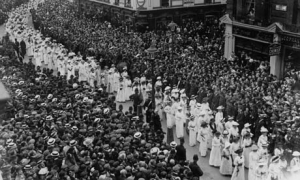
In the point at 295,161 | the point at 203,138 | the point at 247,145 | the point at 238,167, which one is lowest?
the point at 238,167

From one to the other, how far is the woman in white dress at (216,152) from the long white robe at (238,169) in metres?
1.48

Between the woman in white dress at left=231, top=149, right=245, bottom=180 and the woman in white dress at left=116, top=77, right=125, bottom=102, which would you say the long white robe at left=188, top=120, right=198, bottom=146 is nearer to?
the woman in white dress at left=231, top=149, right=245, bottom=180

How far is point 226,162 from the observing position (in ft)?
49.4

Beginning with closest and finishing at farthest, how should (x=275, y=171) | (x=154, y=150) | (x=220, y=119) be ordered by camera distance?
(x=275, y=171)
(x=154, y=150)
(x=220, y=119)

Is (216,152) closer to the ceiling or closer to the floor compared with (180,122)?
closer to the floor

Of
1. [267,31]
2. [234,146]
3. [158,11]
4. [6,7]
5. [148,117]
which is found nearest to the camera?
[234,146]

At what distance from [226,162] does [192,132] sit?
277 cm

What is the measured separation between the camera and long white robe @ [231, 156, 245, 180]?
13.9 m

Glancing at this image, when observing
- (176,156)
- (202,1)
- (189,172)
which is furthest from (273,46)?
(202,1)

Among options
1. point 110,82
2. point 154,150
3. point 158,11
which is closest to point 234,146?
point 154,150

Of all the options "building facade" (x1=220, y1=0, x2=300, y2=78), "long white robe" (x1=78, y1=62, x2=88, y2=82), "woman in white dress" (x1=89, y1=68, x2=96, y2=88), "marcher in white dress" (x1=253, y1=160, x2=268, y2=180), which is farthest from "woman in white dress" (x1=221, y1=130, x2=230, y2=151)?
"long white robe" (x1=78, y1=62, x2=88, y2=82)

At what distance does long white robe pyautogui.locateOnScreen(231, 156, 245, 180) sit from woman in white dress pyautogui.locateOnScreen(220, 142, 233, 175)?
2.16ft

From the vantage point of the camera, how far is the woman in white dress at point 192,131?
1747cm

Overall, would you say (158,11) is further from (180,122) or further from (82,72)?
(180,122)
